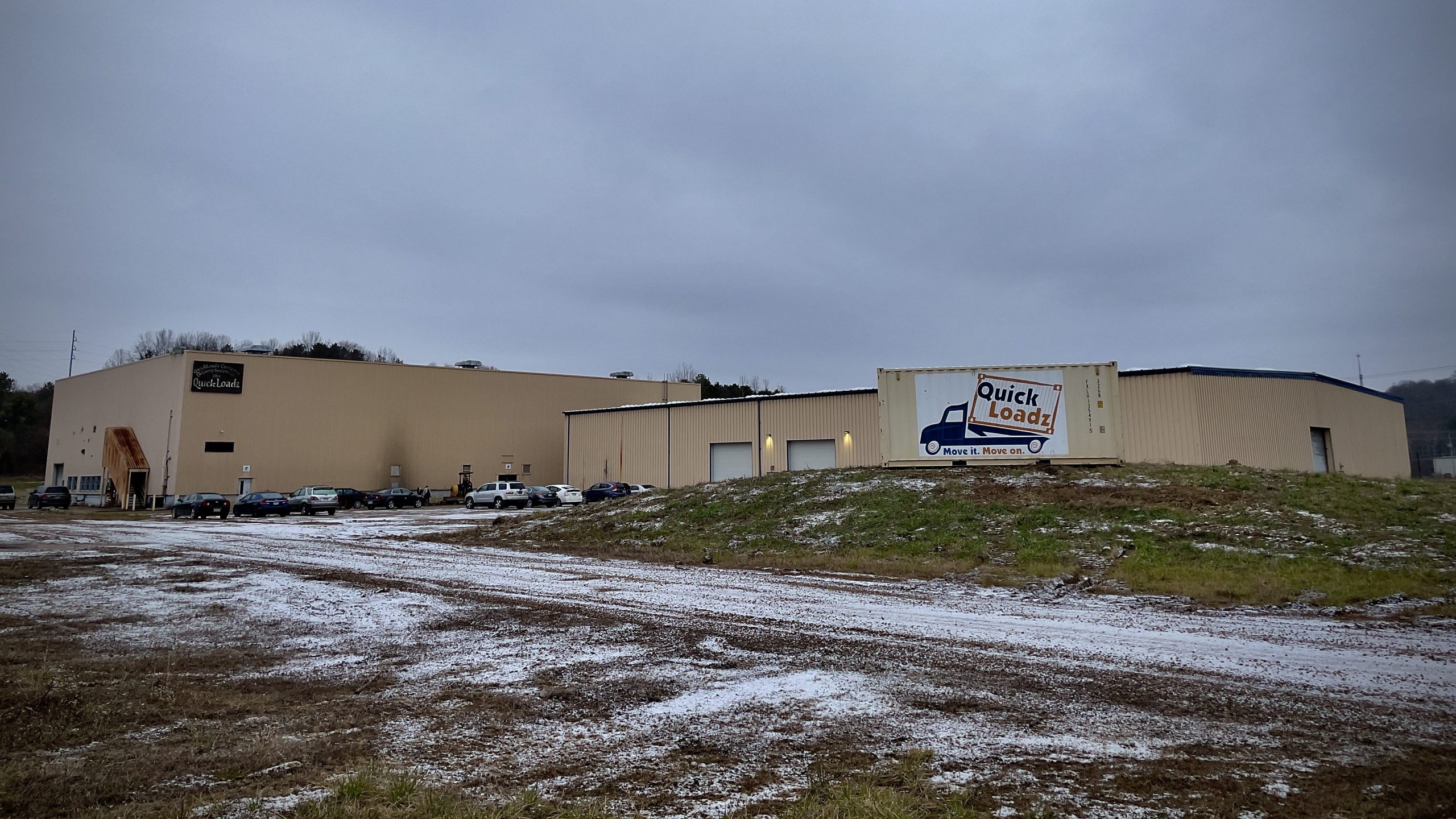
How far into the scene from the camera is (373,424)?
59719 mm

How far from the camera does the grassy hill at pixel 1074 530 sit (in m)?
13.7

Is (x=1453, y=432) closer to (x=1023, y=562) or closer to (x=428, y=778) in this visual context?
(x=1023, y=562)

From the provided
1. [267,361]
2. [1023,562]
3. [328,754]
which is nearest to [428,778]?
[328,754]

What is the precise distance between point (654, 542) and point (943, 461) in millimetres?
10967

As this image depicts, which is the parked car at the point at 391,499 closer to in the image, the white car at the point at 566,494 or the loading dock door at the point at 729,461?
the white car at the point at 566,494

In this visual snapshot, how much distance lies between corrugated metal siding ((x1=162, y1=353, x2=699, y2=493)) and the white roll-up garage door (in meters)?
29.7

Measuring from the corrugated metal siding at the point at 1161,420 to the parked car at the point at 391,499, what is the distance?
1687 inches

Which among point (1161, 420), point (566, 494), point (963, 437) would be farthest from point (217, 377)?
point (1161, 420)

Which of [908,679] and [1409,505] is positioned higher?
[1409,505]

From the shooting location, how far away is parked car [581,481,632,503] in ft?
157

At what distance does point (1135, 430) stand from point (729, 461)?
2082 cm

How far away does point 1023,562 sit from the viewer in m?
16.1

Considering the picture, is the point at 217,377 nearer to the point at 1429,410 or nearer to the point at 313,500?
the point at 313,500

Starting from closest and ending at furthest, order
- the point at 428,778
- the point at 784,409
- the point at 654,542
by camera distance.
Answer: the point at 428,778, the point at 654,542, the point at 784,409
